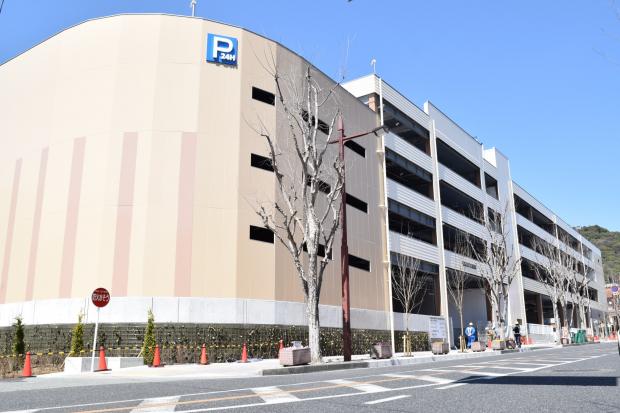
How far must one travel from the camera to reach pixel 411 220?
3925cm

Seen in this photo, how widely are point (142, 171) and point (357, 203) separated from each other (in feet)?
47.0

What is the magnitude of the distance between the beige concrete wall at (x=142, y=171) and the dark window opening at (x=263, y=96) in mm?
343

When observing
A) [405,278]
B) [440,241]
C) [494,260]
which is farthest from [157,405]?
[494,260]

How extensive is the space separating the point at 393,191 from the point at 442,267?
829 cm

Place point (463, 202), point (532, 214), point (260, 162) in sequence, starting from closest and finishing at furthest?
point (260, 162)
point (463, 202)
point (532, 214)

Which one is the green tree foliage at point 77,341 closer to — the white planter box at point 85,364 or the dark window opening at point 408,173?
the white planter box at point 85,364

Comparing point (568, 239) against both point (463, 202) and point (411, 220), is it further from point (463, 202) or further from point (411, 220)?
point (411, 220)

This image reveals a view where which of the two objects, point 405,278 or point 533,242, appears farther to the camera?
point 533,242

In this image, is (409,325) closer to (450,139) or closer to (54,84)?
(450,139)

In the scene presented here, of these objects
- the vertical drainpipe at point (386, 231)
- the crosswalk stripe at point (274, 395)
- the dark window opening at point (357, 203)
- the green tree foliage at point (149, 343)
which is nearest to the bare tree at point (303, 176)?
the dark window opening at point (357, 203)

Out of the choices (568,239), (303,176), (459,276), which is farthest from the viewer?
(568,239)

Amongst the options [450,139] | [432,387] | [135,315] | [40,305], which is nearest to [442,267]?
[450,139]

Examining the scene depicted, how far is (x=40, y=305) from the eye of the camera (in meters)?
23.8

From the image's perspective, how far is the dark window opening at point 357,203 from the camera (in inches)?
1258
